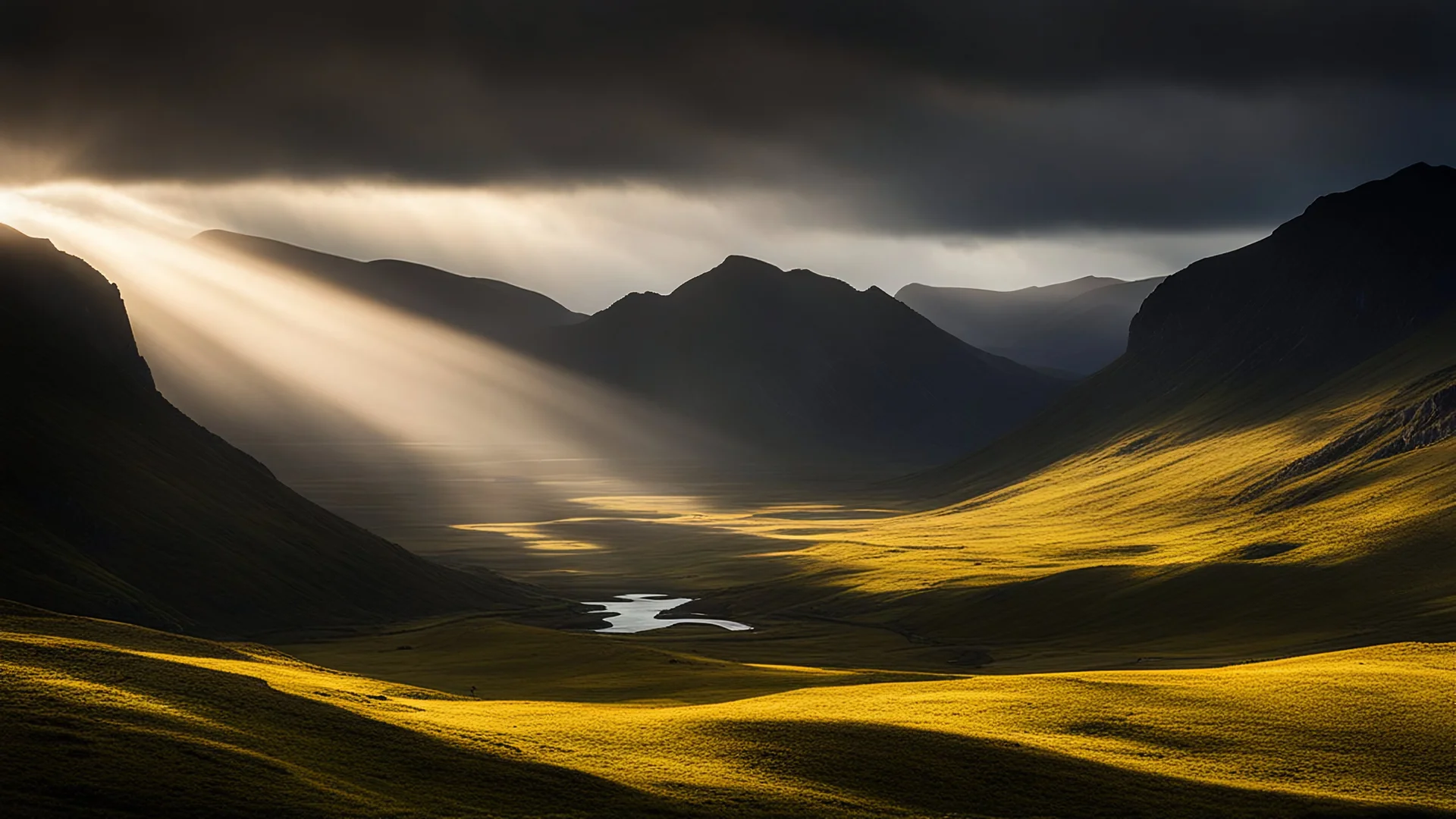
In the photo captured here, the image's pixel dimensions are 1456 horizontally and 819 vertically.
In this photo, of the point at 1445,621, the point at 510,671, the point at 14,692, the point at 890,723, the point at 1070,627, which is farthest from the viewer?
the point at 1070,627

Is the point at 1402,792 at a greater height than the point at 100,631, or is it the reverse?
the point at 100,631

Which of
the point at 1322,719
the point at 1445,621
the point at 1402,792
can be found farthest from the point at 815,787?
the point at 1445,621

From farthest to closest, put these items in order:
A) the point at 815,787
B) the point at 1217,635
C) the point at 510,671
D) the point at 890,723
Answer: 1. the point at 1217,635
2. the point at 510,671
3. the point at 890,723
4. the point at 815,787

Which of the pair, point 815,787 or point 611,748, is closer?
point 815,787

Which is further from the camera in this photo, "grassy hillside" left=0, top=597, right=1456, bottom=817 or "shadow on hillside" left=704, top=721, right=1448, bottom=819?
"shadow on hillside" left=704, top=721, right=1448, bottom=819

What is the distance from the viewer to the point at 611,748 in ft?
197

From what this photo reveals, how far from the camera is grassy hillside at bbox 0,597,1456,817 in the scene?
46781mm

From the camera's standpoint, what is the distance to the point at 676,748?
60.9m

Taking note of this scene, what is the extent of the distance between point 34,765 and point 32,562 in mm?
159439

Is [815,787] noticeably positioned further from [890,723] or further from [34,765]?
[34,765]

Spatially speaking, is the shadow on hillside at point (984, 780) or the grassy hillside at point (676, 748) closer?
the grassy hillside at point (676, 748)

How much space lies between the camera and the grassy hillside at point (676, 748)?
153 ft

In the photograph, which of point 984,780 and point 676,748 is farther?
point 676,748

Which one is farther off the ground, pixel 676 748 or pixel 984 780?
pixel 676 748
